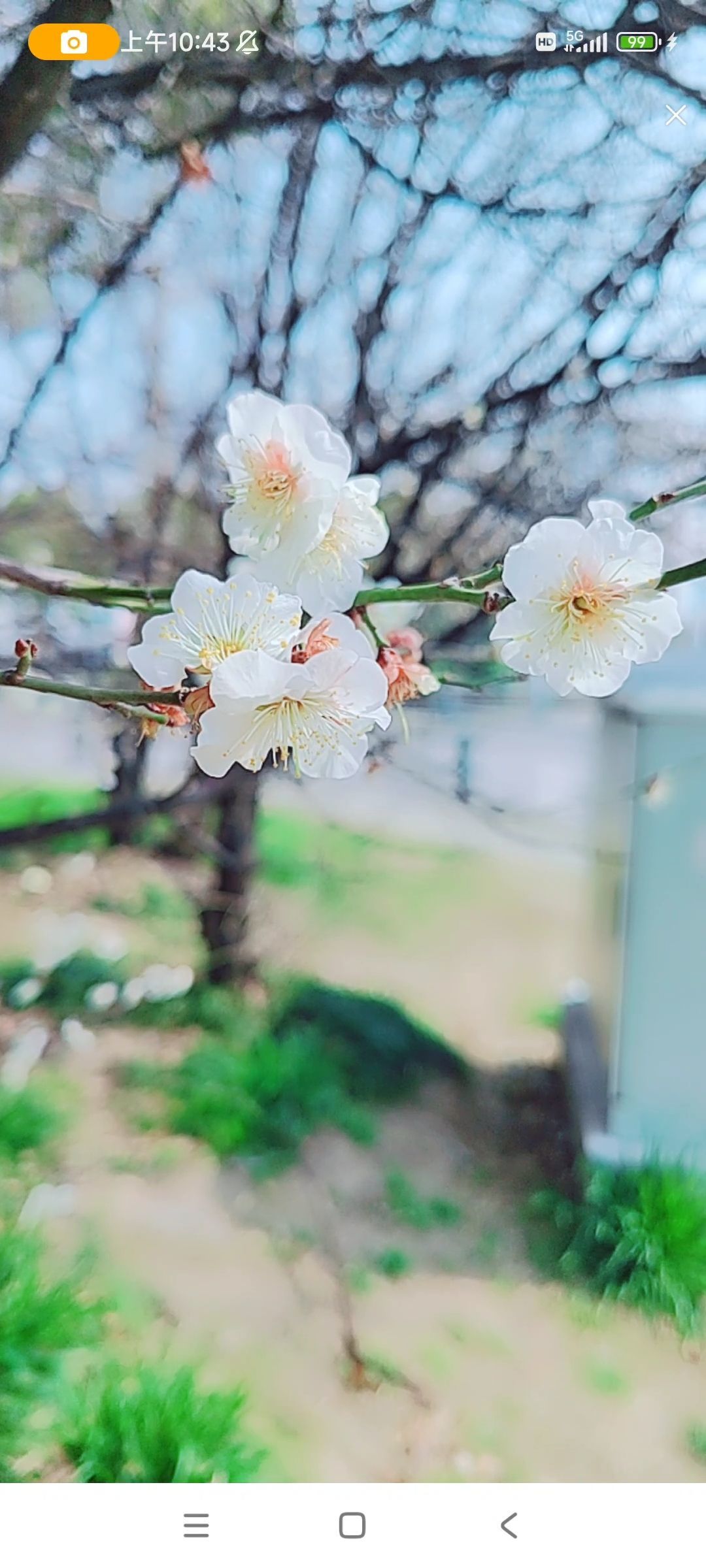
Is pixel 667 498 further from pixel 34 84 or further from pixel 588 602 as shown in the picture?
pixel 34 84

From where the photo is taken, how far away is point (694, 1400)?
0.67 m

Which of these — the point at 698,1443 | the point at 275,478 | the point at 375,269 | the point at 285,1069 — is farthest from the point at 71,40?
the point at 698,1443

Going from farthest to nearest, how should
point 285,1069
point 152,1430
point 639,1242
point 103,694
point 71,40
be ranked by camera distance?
point 285,1069
point 639,1242
point 152,1430
point 71,40
point 103,694

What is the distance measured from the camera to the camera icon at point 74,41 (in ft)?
1.68

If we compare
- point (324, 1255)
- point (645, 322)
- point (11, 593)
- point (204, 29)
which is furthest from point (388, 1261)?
point (204, 29)

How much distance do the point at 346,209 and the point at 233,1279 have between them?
0.87 m

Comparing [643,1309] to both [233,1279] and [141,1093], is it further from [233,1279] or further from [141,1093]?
[141,1093]

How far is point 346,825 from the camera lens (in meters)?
0.86

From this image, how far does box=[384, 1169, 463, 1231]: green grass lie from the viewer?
0.79m

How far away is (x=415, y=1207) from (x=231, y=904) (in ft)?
1.08

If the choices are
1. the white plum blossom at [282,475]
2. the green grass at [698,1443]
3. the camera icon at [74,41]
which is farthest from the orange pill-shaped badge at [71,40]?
the green grass at [698,1443]

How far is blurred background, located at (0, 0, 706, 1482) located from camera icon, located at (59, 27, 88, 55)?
16 mm

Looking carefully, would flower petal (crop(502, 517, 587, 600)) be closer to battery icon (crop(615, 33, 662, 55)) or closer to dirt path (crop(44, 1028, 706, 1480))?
battery icon (crop(615, 33, 662, 55))

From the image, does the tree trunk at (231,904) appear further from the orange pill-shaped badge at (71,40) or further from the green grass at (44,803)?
the orange pill-shaped badge at (71,40)
